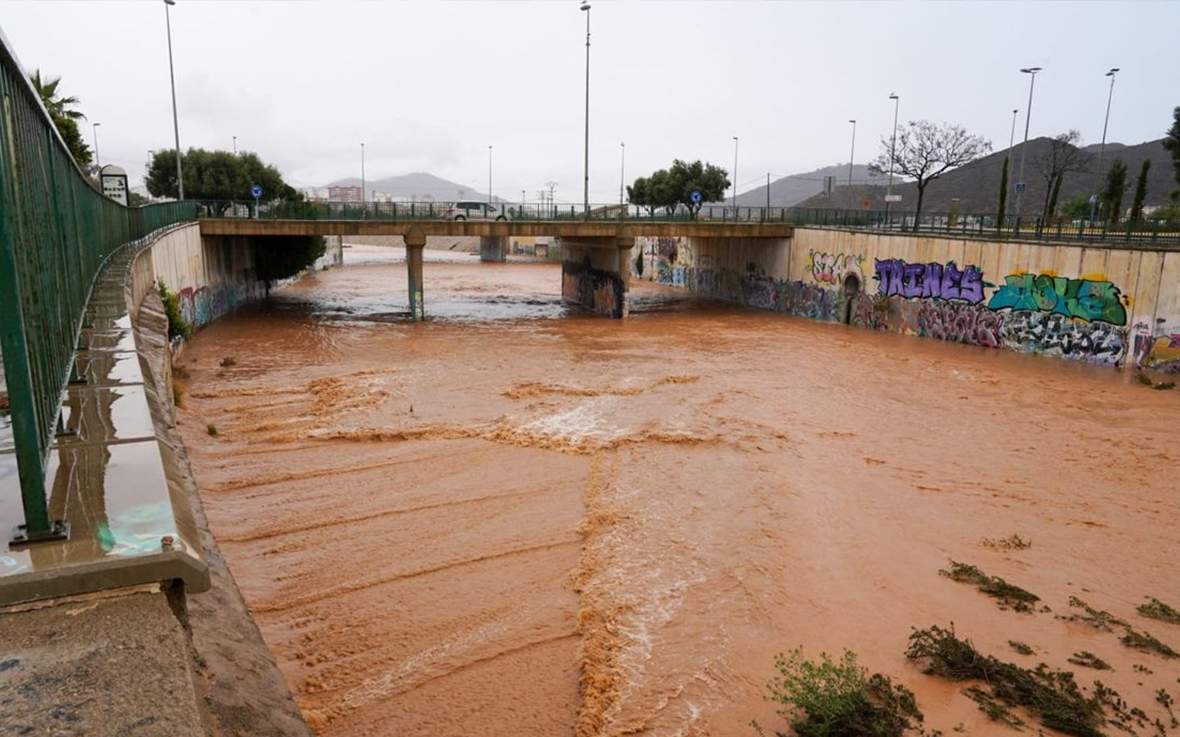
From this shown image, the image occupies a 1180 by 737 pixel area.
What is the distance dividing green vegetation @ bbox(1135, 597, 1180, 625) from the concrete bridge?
3347 centimetres

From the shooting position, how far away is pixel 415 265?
41344 millimetres

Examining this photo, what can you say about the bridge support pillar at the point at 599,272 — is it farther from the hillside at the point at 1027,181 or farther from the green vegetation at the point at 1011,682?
the hillside at the point at 1027,181

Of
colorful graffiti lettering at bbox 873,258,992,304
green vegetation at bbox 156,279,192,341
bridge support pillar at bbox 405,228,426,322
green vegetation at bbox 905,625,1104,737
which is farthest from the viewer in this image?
bridge support pillar at bbox 405,228,426,322

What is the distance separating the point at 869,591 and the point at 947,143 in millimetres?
50469

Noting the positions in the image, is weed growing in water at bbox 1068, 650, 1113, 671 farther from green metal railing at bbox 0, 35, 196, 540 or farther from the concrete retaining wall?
the concrete retaining wall

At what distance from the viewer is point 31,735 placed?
9.56ft

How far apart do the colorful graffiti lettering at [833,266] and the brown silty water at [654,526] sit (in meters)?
11.7

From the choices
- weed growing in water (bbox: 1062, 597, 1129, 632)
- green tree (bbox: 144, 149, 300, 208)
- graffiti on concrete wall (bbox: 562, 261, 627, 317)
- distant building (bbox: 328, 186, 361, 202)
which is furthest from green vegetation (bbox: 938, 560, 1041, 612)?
distant building (bbox: 328, 186, 361, 202)

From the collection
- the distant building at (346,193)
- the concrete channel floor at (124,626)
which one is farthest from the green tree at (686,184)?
the distant building at (346,193)

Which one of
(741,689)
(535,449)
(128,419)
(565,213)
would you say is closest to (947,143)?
(565,213)

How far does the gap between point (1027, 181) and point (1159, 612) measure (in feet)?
348

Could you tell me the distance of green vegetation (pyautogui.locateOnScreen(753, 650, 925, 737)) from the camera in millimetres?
8258

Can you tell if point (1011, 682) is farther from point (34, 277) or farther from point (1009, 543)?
point (34, 277)

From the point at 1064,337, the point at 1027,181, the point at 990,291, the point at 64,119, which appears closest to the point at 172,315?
the point at 64,119
